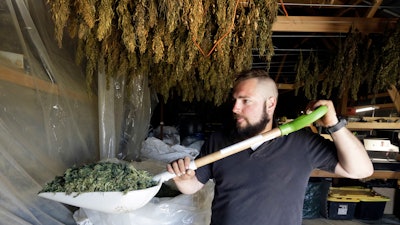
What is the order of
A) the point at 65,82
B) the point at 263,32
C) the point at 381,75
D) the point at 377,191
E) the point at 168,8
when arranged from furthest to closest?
the point at 377,191 → the point at 381,75 → the point at 263,32 → the point at 65,82 → the point at 168,8

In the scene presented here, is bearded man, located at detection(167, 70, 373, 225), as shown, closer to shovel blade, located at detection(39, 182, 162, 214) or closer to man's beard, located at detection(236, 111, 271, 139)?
man's beard, located at detection(236, 111, 271, 139)

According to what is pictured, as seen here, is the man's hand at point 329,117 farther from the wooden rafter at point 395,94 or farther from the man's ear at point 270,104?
the wooden rafter at point 395,94

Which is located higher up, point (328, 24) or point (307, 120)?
point (328, 24)

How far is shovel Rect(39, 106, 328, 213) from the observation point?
1.25 m

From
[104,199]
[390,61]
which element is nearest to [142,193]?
[104,199]

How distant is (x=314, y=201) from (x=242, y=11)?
2.72 metres

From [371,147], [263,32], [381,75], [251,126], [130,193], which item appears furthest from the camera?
[371,147]

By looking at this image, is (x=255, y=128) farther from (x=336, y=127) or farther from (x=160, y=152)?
(x=160, y=152)

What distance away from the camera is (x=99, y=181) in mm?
1400

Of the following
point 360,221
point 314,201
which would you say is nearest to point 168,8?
point 314,201

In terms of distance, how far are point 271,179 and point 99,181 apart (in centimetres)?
86

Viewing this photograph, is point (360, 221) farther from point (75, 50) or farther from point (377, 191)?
point (75, 50)

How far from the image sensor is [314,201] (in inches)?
138

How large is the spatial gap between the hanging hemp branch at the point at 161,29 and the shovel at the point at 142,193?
2.70ft
